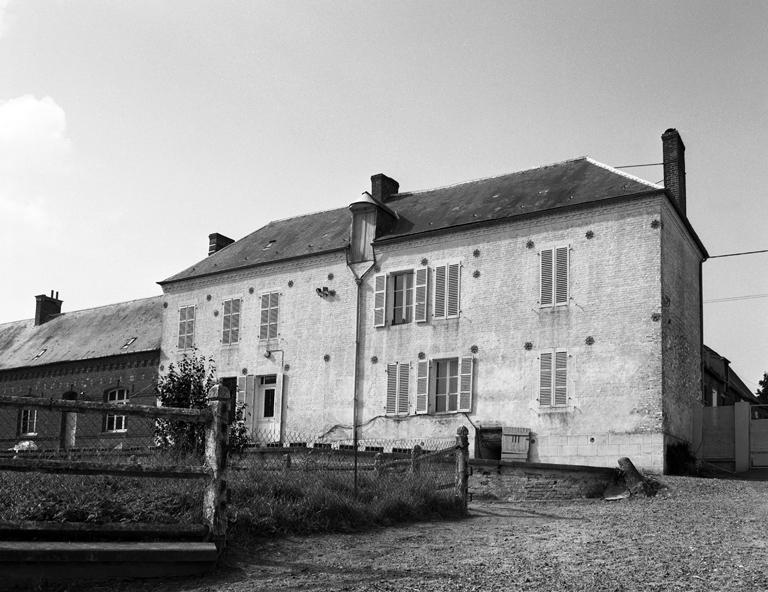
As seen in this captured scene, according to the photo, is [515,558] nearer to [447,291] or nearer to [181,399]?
[181,399]

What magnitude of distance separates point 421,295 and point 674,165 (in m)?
7.09

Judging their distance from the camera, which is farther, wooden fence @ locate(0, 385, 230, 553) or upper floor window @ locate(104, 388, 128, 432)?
upper floor window @ locate(104, 388, 128, 432)

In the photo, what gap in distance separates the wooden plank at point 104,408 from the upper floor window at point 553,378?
13.0 m

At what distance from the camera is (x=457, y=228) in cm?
2164

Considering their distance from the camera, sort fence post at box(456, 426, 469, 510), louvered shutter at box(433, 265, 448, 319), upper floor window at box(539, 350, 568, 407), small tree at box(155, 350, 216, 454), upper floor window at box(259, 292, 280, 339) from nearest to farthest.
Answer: fence post at box(456, 426, 469, 510), small tree at box(155, 350, 216, 454), upper floor window at box(539, 350, 568, 407), louvered shutter at box(433, 265, 448, 319), upper floor window at box(259, 292, 280, 339)

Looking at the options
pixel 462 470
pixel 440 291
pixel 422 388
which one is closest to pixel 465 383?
pixel 422 388

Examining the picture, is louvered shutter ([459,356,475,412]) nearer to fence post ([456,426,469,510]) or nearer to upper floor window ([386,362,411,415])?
upper floor window ([386,362,411,415])

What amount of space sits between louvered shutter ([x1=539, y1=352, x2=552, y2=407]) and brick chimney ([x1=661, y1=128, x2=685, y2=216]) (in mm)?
5095

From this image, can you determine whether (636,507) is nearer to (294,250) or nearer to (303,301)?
(303,301)

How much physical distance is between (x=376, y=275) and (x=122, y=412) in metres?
15.7

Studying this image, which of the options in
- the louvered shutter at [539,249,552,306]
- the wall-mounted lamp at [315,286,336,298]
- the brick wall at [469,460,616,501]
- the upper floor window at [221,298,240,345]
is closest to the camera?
the brick wall at [469,460,616,501]

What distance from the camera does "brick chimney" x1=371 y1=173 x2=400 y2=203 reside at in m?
26.1

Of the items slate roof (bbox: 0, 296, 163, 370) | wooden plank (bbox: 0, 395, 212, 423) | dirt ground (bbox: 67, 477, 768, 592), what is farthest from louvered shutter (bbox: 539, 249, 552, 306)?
slate roof (bbox: 0, 296, 163, 370)

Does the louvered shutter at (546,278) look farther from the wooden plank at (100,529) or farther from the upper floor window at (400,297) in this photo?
the wooden plank at (100,529)
